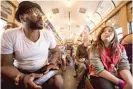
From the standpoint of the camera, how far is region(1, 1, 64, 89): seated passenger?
1071mm

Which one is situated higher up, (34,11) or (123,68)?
(34,11)

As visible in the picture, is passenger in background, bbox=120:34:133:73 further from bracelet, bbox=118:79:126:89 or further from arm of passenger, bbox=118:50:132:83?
bracelet, bbox=118:79:126:89

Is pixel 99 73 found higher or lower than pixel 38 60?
lower

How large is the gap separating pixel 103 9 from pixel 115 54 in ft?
13.2

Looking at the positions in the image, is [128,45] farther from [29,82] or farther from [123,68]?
[29,82]

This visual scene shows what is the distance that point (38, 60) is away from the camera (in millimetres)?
1208

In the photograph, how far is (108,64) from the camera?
1.84 metres

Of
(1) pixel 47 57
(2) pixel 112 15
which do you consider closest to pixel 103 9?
(2) pixel 112 15

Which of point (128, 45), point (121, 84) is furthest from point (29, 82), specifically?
point (128, 45)

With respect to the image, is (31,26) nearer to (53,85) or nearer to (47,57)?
(47,57)

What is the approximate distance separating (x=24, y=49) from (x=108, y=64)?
1.06m

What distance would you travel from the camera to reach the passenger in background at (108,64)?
1.69 meters

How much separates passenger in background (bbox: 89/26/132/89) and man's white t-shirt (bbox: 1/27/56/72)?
0.76 meters

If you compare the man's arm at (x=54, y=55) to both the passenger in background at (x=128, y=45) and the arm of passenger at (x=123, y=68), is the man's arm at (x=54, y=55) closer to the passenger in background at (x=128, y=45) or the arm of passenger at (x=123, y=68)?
the arm of passenger at (x=123, y=68)
